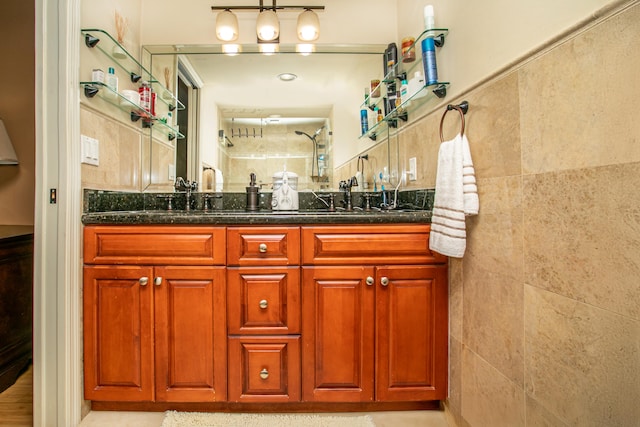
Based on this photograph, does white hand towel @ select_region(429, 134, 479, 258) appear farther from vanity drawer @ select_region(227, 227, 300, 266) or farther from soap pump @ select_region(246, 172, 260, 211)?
soap pump @ select_region(246, 172, 260, 211)

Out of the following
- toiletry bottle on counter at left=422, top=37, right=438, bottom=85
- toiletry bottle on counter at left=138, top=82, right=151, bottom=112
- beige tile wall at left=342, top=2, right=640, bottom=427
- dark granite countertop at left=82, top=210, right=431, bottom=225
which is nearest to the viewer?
beige tile wall at left=342, top=2, right=640, bottom=427

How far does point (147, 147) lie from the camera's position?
6.00 ft

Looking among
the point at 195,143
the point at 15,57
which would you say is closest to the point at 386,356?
the point at 195,143

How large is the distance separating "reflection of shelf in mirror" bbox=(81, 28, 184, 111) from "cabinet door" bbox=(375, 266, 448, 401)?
1637 millimetres

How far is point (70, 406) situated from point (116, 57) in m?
1.62

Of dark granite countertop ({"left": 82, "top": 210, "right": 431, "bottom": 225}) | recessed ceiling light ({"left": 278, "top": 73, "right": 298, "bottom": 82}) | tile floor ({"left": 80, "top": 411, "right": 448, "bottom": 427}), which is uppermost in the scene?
recessed ceiling light ({"left": 278, "top": 73, "right": 298, "bottom": 82})

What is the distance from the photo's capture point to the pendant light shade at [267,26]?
1812mm

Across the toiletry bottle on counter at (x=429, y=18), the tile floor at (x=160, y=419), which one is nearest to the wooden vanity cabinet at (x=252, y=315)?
the tile floor at (x=160, y=419)

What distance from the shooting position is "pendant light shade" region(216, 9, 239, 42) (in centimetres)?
183

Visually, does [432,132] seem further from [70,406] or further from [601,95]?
[70,406]

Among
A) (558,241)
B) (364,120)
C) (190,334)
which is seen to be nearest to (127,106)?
(190,334)

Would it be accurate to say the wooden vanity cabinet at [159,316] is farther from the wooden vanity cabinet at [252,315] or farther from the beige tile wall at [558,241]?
the beige tile wall at [558,241]

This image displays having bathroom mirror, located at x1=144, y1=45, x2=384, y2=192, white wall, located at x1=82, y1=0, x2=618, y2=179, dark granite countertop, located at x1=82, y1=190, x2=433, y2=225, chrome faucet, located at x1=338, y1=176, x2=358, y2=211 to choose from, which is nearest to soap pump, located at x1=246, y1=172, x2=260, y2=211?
bathroom mirror, located at x1=144, y1=45, x2=384, y2=192

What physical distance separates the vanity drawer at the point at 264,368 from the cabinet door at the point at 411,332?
35 cm
